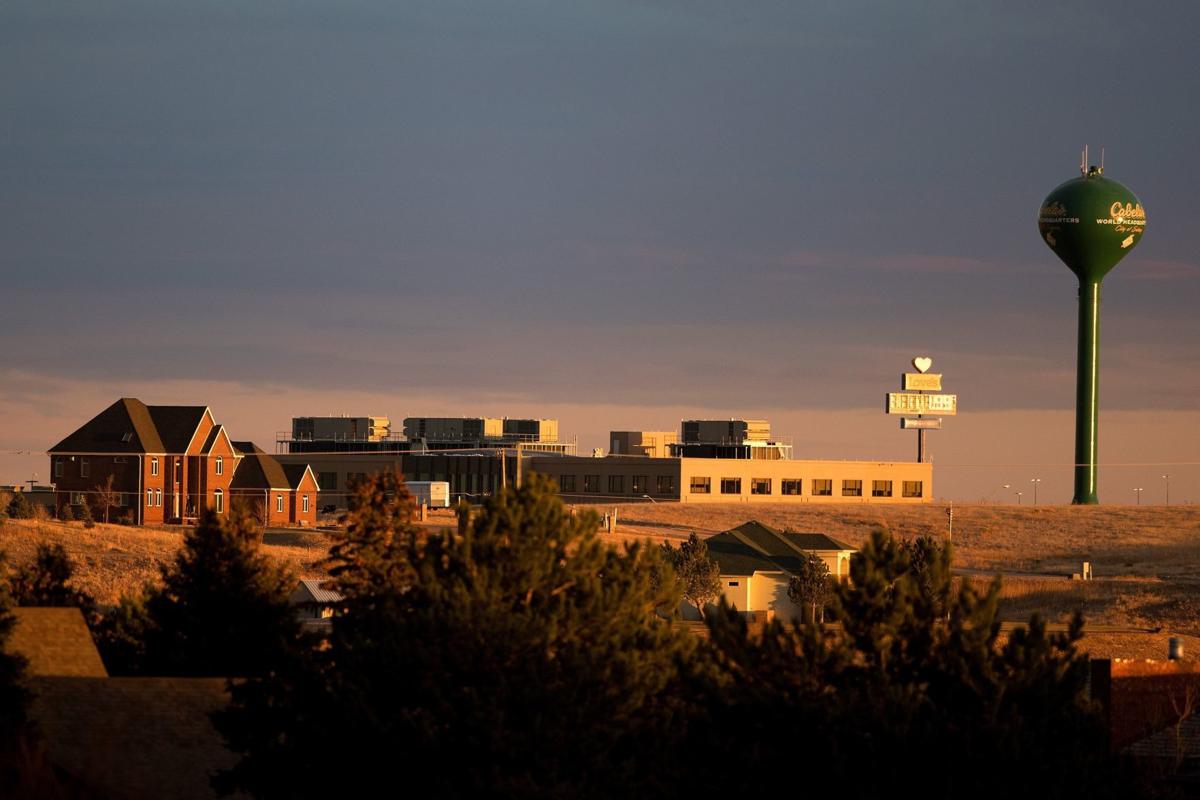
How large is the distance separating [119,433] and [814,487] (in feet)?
266

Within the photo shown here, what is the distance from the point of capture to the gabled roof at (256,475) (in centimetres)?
13538

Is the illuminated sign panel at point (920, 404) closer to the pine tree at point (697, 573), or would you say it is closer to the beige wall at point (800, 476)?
the beige wall at point (800, 476)

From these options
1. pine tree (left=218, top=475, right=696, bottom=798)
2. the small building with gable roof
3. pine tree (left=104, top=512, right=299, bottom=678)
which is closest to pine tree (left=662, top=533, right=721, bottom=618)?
the small building with gable roof

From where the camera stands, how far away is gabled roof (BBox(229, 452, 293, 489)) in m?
135

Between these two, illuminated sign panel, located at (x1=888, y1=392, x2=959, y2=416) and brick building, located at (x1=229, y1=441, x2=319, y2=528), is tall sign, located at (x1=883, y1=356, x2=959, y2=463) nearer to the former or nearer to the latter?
illuminated sign panel, located at (x1=888, y1=392, x2=959, y2=416)

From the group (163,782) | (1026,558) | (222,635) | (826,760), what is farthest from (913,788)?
(1026,558)

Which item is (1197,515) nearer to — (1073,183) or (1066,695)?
(1073,183)

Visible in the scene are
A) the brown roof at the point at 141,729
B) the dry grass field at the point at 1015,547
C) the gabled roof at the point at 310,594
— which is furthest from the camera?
the dry grass field at the point at 1015,547

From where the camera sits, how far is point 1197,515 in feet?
568

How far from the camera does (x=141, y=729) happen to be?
34.9 meters

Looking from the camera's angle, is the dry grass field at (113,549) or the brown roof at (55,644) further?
the dry grass field at (113,549)

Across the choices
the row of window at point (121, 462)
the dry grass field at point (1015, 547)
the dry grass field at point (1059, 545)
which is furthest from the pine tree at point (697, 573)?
the row of window at point (121, 462)

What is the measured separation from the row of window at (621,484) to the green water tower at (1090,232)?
43609mm

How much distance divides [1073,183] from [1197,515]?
129ft
